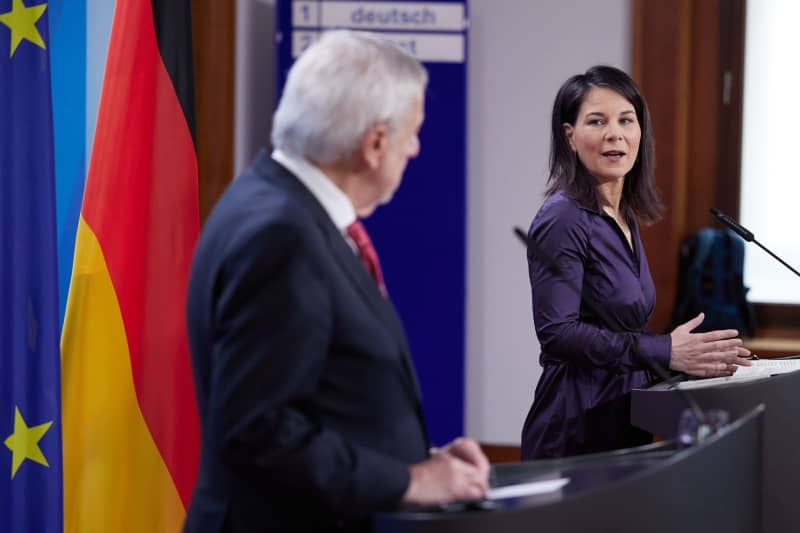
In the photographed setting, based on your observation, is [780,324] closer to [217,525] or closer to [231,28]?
[231,28]

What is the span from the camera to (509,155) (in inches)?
177

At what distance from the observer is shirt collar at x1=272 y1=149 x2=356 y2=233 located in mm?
1354

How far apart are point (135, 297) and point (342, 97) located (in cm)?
148

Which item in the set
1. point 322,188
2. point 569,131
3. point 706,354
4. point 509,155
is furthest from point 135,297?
point 509,155

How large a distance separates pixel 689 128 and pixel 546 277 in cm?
258

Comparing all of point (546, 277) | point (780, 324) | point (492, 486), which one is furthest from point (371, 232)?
point (492, 486)

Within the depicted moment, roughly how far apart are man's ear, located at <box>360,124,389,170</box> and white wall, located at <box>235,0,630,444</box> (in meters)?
3.16

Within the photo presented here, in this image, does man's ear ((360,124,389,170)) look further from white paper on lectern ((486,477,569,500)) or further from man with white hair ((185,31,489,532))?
white paper on lectern ((486,477,569,500))

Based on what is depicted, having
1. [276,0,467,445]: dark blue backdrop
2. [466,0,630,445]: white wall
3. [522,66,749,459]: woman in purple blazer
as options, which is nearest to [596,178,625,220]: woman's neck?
[522,66,749,459]: woman in purple blazer

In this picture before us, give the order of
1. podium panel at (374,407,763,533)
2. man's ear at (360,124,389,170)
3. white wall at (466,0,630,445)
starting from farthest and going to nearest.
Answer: white wall at (466,0,630,445) < man's ear at (360,124,389,170) < podium panel at (374,407,763,533)

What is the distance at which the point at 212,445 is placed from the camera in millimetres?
1305

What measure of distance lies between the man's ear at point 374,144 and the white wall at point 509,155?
3.14 metres

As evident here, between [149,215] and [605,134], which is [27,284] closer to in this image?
[149,215]

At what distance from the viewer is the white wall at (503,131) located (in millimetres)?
4422
